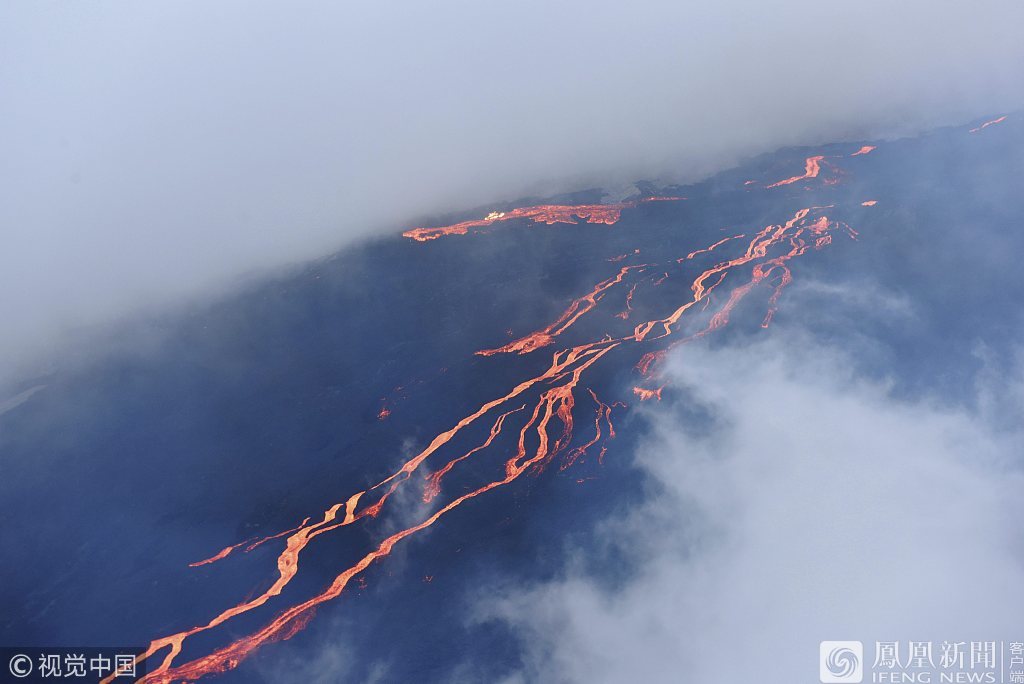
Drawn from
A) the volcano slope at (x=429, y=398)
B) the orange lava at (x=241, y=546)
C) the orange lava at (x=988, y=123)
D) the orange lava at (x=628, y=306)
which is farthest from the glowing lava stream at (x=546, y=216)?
the orange lava at (x=988, y=123)

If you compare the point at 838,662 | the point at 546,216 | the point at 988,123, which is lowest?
the point at 838,662

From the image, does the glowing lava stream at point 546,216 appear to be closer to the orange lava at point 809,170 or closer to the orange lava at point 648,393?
the orange lava at point 809,170

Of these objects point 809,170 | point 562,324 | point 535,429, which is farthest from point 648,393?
point 809,170

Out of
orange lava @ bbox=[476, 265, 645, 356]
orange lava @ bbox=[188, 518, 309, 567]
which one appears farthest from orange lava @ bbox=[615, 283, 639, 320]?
orange lava @ bbox=[188, 518, 309, 567]

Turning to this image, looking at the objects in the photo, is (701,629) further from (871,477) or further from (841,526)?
(871,477)

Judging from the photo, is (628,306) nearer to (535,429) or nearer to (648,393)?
(648,393)

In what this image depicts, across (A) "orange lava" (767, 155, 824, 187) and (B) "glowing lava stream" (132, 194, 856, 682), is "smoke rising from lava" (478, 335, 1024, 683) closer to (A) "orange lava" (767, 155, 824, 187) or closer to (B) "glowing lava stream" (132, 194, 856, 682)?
(B) "glowing lava stream" (132, 194, 856, 682)
